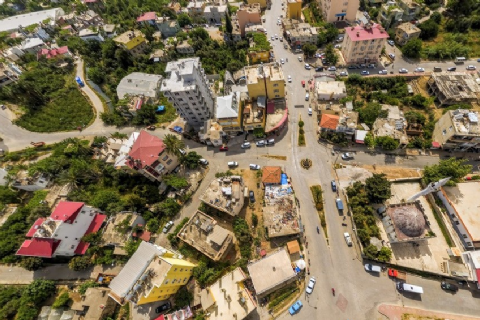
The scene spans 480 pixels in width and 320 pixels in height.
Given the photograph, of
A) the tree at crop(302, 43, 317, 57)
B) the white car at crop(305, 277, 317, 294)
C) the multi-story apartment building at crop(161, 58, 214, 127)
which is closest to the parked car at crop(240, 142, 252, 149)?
the multi-story apartment building at crop(161, 58, 214, 127)

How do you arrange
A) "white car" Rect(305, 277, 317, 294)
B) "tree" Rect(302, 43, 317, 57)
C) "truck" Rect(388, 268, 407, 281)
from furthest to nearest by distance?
"tree" Rect(302, 43, 317, 57)
"white car" Rect(305, 277, 317, 294)
"truck" Rect(388, 268, 407, 281)

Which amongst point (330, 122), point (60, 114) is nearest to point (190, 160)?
point (330, 122)

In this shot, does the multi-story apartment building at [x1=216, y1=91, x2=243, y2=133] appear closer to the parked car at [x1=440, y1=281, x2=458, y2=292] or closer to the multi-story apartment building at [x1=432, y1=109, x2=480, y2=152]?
the multi-story apartment building at [x1=432, y1=109, x2=480, y2=152]

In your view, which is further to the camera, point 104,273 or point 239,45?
point 239,45

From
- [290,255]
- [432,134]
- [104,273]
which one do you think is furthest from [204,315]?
[432,134]

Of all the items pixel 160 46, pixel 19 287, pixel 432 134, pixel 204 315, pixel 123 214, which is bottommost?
pixel 19 287

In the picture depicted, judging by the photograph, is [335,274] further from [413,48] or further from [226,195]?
[413,48]

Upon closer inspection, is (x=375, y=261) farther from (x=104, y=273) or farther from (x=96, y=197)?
(x=96, y=197)
